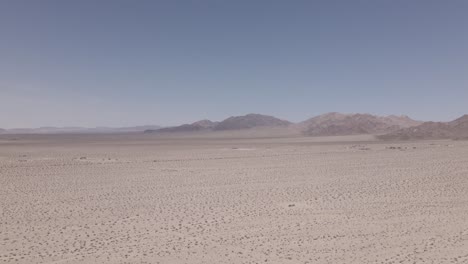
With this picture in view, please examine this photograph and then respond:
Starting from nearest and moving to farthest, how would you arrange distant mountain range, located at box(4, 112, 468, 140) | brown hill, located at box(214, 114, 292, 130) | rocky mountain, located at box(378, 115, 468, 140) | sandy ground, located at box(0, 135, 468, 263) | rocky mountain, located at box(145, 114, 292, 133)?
sandy ground, located at box(0, 135, 468, 263) → rocky mountain, located at box(378, 115, 468, 140) → distant mountain range, located at box(4, 112, 468, 140) → brown hill, located at box(214, 114, 292, 130) → rocky mountain, located at box(145, 114, 292, 133)

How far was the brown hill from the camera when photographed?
156125mm

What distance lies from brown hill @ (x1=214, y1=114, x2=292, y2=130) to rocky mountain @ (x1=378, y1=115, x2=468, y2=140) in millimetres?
83714

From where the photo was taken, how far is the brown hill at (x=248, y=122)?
512 feet

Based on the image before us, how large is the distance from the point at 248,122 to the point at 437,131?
104488 millimetres

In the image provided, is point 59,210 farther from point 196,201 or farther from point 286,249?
point 286,249

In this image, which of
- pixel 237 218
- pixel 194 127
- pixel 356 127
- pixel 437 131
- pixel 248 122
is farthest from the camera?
pixel 194 127

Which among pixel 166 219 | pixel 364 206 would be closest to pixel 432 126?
pixel 364 206

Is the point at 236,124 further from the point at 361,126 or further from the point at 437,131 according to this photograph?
the point at 437,131

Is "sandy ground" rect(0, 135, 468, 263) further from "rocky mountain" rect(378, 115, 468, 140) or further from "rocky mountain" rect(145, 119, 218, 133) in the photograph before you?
"rocky mountain" rect(145, 119, 218, 133)

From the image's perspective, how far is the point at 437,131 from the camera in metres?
63.5

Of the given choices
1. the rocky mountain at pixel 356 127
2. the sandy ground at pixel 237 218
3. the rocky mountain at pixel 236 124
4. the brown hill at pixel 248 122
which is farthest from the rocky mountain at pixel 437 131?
the rocky mountain at pixel 236 124

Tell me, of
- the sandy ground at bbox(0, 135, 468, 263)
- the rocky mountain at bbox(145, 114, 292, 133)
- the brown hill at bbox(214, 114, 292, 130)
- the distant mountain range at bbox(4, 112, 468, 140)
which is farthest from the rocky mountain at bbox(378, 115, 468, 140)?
the rocky mountain at bbox(145, 114, 292, 133)

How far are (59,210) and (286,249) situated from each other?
7551 mm

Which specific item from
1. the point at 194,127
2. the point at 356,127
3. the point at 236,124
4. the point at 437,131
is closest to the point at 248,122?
the point at 236,124
